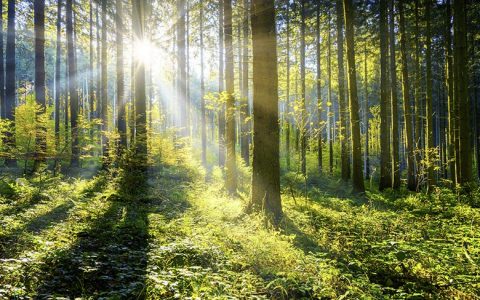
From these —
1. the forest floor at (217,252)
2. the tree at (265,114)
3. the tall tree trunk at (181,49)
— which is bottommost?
the forest floor at (217,252)

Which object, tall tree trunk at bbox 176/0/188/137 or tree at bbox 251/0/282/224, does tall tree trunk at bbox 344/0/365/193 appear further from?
tall tree trunk at bbox 176/0/188/137

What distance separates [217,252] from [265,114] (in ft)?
12.0

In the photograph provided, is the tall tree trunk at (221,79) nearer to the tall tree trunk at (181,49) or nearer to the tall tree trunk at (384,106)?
the tall tree trunk at (181,49)

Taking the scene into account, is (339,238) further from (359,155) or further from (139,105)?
(139,105)

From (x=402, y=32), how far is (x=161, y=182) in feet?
42.3

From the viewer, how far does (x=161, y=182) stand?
1192 cm

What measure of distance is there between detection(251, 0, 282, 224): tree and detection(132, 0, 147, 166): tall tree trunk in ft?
15.9

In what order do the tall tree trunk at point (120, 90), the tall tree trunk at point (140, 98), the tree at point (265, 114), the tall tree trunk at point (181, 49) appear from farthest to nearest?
1. the tall tree trunk at point (181, 49)
2. the tall tree trunk at point (120, 90)
3. the tall tree trunk at point (140, 98)
4. the tree at point (265, 114)

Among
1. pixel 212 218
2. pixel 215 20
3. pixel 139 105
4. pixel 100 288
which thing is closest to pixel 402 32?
pixel 215 20

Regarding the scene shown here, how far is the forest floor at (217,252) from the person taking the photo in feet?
11.7

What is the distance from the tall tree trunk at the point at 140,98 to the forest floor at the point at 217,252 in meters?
2.47

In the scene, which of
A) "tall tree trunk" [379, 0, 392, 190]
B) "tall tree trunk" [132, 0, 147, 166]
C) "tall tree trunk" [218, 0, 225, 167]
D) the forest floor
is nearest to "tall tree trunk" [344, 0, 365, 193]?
"tall tree trunk" [379, 0, 392, 190]

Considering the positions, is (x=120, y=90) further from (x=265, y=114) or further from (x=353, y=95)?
(x=353, y=95)

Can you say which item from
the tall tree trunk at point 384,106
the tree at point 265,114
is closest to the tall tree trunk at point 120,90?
the tree at point 265,114
